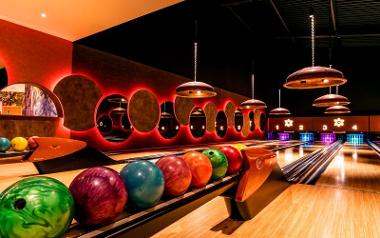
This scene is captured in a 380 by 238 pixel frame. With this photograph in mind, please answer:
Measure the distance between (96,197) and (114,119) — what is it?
18.6 feet

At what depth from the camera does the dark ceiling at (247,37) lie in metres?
5.12

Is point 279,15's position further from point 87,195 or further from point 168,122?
point 87,195

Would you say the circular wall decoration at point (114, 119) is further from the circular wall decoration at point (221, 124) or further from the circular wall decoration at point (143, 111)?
the circular wall decoration at point (221, 124)

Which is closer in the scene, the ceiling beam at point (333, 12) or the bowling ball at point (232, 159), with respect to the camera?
the bowling ball at point (232, 159)

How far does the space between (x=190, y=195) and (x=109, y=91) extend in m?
4.69

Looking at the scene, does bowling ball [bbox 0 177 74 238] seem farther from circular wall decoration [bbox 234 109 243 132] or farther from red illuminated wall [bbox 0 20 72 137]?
circular wall decoration [bbox 234 109 243 132]

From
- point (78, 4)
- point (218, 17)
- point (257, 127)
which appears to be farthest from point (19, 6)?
point (257, 127)

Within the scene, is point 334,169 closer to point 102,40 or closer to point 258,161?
point 258,161

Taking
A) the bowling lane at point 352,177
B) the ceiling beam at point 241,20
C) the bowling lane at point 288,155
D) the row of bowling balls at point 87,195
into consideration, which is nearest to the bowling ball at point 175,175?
the row of bowling balls at point 87,195

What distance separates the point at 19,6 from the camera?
3691mm

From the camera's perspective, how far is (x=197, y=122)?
924 cm

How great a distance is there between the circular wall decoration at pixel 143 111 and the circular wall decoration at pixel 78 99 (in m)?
1.00

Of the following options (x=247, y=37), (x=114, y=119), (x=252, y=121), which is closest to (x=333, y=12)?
(x=247, y=37)

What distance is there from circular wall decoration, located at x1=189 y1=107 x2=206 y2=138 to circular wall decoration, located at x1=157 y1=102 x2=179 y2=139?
3.89ft
